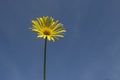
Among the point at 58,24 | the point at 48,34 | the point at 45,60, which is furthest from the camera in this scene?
the point at 58,24

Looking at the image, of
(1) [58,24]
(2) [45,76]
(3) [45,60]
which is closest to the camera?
(2) [45,76]

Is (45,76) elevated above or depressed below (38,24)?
below

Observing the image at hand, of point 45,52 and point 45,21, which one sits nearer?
point 45,52

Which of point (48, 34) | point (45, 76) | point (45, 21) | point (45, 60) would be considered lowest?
point (45, 76)

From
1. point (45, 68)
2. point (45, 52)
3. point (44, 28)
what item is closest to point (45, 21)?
point (44, 28)

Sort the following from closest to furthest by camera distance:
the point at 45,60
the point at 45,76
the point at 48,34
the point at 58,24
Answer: the point at 45,76
the point at 45,60
the point at 48,34
the point at 58,24

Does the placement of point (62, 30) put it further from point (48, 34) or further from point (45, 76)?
point (45, 76)

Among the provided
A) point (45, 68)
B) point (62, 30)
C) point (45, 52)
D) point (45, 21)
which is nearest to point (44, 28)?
point (45, 21)

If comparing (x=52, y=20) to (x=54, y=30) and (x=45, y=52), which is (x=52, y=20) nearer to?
(x=54, y=30)

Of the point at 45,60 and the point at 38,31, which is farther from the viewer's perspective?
the point at 38,31
